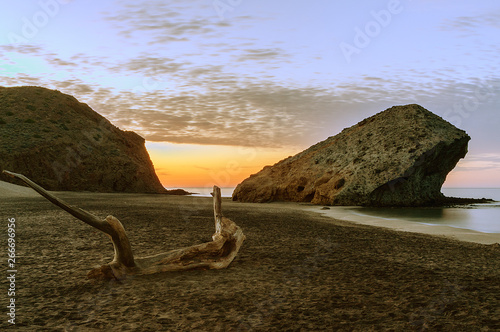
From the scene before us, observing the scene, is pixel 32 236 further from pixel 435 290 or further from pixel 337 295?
pixel 435 290

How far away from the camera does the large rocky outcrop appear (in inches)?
1650

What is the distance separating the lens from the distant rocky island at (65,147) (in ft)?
137

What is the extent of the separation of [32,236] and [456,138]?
2434 cm

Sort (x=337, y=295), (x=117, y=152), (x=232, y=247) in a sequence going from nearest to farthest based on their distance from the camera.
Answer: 1. (x=337, y=295)
2. (x=232, y=247)
3. (x=117, y=152)

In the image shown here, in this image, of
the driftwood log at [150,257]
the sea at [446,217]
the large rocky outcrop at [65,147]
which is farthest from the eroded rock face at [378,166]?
the large rocky outcrop at [65,147]

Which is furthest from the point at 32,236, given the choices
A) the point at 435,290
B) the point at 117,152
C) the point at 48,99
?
the point at 48,99

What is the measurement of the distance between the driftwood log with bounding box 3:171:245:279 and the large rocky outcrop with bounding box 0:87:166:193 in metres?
39.3

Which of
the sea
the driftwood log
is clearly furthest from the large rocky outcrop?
the driftwood log

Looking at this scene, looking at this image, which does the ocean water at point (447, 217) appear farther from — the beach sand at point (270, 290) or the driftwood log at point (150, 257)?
the driftwood log at point (150, 257)

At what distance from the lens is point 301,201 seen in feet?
88.6

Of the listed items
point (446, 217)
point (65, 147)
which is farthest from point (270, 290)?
point (65, 147)

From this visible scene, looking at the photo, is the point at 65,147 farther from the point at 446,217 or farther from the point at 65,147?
the point at 446,217

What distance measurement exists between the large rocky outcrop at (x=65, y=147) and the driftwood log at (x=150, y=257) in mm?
39284

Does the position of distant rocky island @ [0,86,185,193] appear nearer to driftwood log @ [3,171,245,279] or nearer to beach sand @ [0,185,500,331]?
beach sand @ [0,185,500,331]
